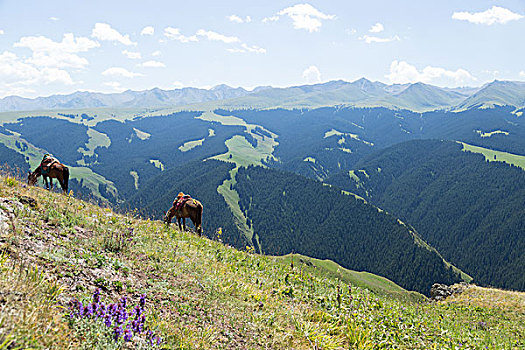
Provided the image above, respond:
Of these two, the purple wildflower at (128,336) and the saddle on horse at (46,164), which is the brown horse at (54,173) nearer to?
the saddle on horse at (46,164)

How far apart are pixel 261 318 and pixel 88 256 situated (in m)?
5.23

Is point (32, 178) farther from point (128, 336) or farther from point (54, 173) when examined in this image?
point (128, 336)

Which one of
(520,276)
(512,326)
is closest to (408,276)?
(520,276)

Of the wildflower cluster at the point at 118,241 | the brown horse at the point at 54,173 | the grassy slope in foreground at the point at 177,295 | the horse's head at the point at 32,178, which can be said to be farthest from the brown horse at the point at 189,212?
the horse's head at the point at 32,178

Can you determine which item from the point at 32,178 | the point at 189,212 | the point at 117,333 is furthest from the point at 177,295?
the point at 32,178

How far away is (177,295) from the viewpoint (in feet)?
28.2

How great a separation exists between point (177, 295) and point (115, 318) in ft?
9.35

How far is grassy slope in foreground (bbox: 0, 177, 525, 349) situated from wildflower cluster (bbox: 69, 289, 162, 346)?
0.20 m

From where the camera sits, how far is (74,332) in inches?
211

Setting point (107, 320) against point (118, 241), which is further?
point (118, 241)

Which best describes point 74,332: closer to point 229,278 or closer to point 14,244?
point 14,244

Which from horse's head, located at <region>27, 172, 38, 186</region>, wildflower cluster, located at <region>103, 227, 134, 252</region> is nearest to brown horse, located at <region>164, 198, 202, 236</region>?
wildflower cluster, located at <region>103, 227, 134, 252</region>

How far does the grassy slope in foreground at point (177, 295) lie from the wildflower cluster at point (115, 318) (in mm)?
199

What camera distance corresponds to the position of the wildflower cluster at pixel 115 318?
18.5ft
